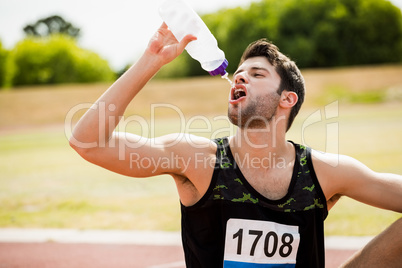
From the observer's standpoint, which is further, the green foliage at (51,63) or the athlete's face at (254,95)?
the green foliage at (51,63)

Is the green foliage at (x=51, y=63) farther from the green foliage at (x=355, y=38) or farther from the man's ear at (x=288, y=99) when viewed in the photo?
the man's ear at (x=288, y=99)

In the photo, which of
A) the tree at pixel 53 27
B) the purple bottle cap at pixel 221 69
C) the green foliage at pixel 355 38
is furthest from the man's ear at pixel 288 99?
the tree at pixel 53 27

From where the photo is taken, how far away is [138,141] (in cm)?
271

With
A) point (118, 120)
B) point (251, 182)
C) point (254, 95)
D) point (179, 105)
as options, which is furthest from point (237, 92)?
point (179, 105)

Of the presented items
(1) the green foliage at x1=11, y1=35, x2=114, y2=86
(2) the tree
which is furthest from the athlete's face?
(2) the tree

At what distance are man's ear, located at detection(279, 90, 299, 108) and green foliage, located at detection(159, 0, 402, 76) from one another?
182 ft

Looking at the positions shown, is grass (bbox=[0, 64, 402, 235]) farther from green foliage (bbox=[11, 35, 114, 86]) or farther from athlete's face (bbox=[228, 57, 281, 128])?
green foliage (bbox=[11, 35, 114, 86])

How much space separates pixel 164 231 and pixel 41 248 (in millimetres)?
1615

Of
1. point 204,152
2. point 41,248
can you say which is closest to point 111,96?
point 204,152

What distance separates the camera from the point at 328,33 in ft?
197

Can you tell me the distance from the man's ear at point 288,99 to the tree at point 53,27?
98344 mm

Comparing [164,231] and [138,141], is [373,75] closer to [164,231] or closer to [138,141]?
[164,231]

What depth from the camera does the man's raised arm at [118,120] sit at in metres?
2.48

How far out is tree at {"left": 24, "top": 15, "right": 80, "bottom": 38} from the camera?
93688mm
